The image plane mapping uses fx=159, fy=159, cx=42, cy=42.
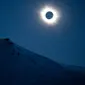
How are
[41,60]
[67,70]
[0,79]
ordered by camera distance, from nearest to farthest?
[0,79], [41,60], [67,70]

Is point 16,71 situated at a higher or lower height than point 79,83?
higher

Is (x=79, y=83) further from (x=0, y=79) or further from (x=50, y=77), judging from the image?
(x=0, y=79)

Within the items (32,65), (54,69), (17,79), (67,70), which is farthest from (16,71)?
(67,70)

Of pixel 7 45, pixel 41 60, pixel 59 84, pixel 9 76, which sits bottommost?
pixel 59 84

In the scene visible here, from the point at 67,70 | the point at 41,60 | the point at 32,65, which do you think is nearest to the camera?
the point at 32,65

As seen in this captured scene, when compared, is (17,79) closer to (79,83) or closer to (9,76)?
(9,76)

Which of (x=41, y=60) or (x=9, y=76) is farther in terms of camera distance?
(x=41, y=60)
